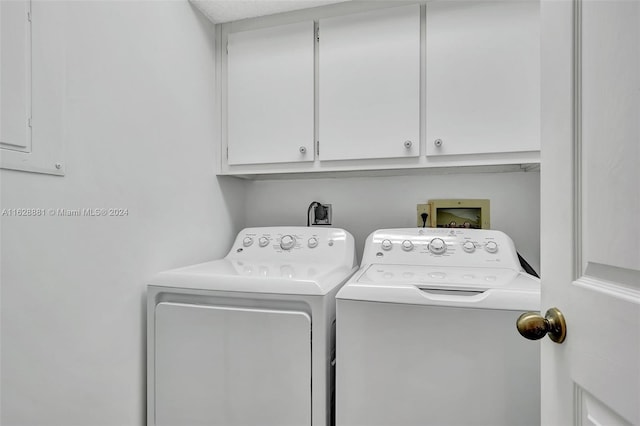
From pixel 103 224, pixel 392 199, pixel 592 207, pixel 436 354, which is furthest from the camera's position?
pixel 392 199

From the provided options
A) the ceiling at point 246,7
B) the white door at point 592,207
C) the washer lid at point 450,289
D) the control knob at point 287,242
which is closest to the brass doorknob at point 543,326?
the white door at point 592,207

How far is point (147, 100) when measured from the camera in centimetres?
131

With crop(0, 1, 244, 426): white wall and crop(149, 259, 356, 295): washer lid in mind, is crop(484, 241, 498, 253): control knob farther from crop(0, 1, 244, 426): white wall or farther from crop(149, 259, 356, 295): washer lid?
crop(0, 1, 244, 426): white wall

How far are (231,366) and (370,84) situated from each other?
129cm

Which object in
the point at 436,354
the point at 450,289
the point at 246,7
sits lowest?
the point at 436,354

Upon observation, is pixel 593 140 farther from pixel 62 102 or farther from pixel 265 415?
pixel 62 102

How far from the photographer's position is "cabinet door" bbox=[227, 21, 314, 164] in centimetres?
164

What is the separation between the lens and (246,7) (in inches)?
63.4

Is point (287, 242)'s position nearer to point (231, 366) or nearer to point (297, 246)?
point (297, 246)

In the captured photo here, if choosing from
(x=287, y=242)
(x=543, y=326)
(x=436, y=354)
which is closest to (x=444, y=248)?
(x=436, y=354)

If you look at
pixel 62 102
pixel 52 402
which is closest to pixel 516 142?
pixel 62 102

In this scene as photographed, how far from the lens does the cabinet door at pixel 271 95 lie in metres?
1.64

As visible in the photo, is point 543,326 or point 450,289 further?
point 450,289

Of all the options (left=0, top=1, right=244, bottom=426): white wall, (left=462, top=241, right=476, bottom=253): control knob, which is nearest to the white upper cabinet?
(left=0, top=1, right=244, bottom=426): white wall
